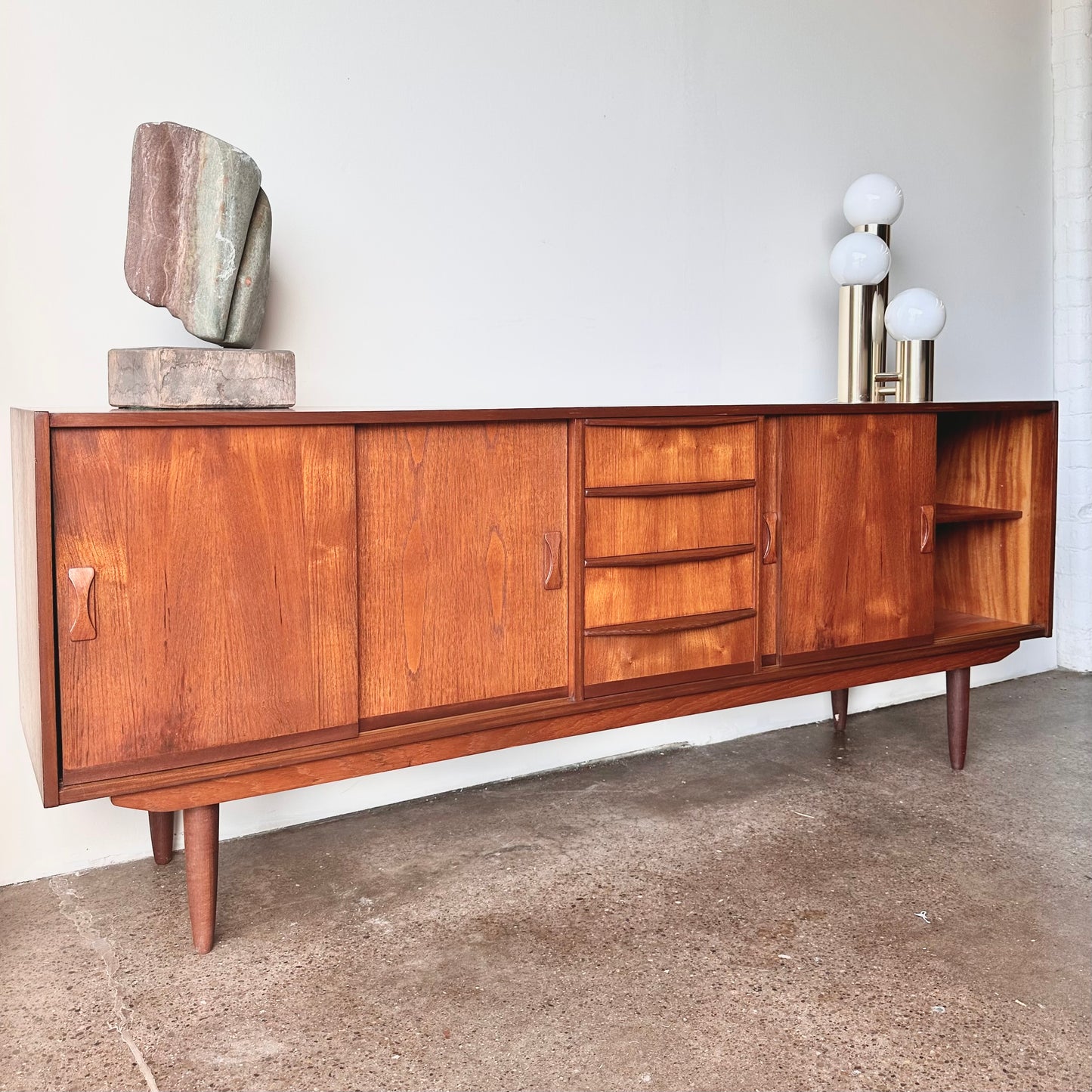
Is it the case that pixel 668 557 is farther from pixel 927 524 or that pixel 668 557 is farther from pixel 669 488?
pixel 927 524

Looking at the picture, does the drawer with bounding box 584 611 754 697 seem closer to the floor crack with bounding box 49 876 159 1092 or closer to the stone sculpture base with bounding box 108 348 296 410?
the stone sculpture base with bounding box 108 348 296 410

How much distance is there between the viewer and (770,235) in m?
2.97

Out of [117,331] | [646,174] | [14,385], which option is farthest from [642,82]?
[14,385]

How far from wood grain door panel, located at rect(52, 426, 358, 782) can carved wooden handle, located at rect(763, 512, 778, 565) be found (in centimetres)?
91

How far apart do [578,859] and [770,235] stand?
181 centimetres

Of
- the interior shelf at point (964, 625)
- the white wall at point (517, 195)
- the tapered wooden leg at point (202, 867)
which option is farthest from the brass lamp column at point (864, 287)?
the tapered wooden leg at point (202, 867)

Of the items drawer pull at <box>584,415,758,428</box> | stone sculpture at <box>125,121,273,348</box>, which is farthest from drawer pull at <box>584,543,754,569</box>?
stone sculpture at <box>125,121,273,348</box>

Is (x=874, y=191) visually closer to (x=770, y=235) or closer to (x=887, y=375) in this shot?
(x=770, y=235)

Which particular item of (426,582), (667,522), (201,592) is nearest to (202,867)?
(201,592)

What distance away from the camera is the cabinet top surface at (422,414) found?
5.14 feet

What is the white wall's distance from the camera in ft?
6.71

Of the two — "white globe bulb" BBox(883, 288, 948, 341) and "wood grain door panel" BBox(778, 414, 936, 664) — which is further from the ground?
"white globe bulb" BBox(883, 288, 948, 341)

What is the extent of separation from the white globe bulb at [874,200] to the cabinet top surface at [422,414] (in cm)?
68

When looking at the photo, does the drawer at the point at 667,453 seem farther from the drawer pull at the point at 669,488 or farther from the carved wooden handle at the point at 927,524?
the carved wooden handle at the point at 927,524
